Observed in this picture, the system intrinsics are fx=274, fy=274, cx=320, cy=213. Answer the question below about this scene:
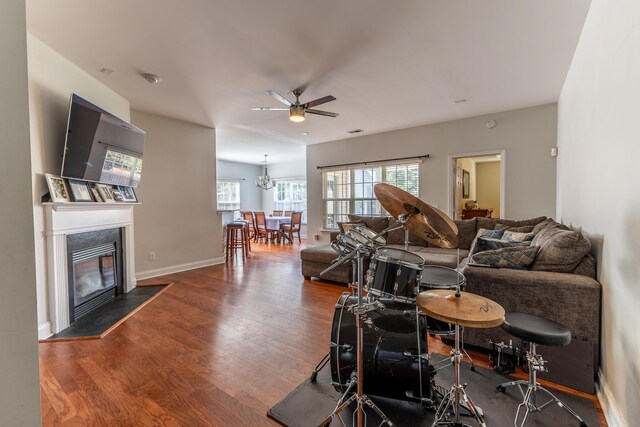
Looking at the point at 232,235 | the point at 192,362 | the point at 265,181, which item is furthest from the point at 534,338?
the point at 265,181

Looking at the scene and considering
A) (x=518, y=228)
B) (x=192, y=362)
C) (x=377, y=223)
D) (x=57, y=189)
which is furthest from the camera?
(x=377, y=223)

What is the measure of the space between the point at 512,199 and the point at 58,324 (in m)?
5.99

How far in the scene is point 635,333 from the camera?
1.23 m

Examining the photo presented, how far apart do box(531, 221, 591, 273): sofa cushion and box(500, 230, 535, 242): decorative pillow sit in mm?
954

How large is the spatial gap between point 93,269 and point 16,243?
10.4 feet

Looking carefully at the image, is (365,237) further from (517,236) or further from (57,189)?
(57,189)

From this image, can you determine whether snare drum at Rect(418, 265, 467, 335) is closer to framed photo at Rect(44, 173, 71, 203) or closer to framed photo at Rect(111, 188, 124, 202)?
framed photo at Rect(44, 173, 71, 203)

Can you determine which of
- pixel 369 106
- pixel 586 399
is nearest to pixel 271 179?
pixel 369 106

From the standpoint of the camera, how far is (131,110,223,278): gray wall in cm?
422

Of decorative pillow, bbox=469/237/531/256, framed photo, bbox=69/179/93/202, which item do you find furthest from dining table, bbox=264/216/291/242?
decorative pillow, bbox=469/237/531/256

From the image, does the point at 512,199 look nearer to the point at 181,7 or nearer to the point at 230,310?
the point at 230,310

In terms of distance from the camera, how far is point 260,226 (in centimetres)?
819

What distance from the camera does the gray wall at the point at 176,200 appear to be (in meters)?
4.22

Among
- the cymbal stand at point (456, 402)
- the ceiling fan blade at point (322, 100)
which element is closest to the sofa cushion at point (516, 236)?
the cymbal stand at point (456, 402)
